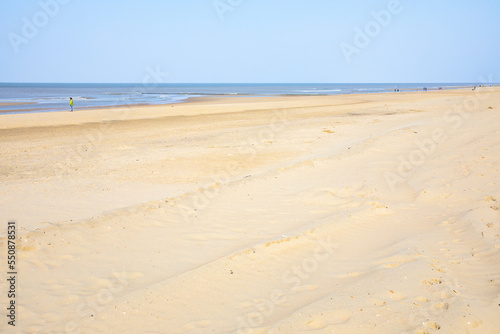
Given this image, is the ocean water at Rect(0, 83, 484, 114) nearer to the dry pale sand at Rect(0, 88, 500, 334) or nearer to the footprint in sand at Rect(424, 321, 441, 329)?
the dry pale sand at Rect(0, 88, 500, 334)

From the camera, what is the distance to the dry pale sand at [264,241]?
3.87 meters

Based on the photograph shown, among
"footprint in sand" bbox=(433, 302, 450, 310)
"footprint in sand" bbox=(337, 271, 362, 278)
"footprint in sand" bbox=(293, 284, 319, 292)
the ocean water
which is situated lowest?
"footprint in sand" bbox=(433, 302, 450, 310)

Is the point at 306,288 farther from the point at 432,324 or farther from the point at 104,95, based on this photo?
the point at 104,95

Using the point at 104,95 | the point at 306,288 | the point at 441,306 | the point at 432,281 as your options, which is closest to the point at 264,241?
the point at 306,288

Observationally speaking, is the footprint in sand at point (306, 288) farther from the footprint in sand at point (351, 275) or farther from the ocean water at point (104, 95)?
the ocean water at point (104, 95)

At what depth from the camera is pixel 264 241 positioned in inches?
219

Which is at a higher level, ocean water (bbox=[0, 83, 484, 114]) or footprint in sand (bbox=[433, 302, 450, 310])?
ocean water (bbox=[0, 83, 484, 114])

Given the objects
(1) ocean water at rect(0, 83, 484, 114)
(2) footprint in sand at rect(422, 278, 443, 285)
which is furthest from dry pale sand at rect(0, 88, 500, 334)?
(1) ocean water at rect(0, 83, 484, 114)

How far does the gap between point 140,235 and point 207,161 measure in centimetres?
571

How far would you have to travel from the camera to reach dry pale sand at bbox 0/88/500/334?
3.87 m

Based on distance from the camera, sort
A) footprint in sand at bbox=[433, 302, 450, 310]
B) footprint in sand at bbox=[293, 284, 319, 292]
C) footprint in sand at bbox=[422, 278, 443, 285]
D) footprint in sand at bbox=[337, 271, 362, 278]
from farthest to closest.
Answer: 1. footprint in sand at bbox=[337, 271, 362, 278]
2. footprint in sand at bbox=[293, 284, 319, 292]
3. footprint in sand at bbox=[422, 278, 443, 285]
4. footprint in sand at bbox=[433, 302, 450, 310]

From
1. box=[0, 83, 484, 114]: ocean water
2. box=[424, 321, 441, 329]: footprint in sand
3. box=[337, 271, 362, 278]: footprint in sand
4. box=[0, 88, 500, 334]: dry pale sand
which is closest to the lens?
box=[424, 321, 441, 329]: footprint in sand

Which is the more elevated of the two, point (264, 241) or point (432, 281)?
point (264, 241)

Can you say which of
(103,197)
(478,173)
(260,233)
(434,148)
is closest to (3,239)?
(103,197)
